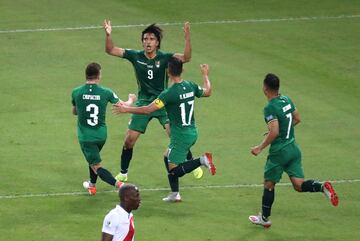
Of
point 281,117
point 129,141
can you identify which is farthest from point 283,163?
point 129,141

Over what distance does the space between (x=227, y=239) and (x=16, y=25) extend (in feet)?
53.7

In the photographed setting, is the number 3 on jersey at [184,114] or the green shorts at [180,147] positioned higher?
the number 3 on jersey at [184,114]

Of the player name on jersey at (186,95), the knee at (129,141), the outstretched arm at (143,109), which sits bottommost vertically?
the knee at (129,141)

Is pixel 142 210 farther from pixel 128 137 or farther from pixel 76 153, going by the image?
pixel 76 153

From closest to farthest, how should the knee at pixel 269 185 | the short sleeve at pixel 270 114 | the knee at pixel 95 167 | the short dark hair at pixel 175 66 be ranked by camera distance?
the short sleeve at pixel 270 114
the knee at pixel 269 185
the short dark hair at pixel 175 66
the knee at pixel 95 167

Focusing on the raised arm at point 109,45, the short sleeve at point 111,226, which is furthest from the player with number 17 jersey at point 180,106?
the short sleeve at point 111,226

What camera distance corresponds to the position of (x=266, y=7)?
1410 inches

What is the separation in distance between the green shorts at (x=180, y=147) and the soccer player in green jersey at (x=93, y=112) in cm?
100

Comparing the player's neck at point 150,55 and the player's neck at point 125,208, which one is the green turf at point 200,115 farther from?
the player's neck at point 125,208

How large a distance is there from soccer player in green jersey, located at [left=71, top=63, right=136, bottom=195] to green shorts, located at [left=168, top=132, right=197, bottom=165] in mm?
996

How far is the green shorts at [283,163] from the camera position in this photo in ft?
63.4

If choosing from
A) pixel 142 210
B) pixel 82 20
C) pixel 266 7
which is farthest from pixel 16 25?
pixel 142 210

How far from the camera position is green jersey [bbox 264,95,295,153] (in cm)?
1908

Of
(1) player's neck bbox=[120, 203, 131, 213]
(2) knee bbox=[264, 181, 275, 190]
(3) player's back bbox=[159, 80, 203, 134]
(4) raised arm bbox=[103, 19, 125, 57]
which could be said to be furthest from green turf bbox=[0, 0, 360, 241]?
(1) player's neck bbox=[120, 203, 131, 213]
